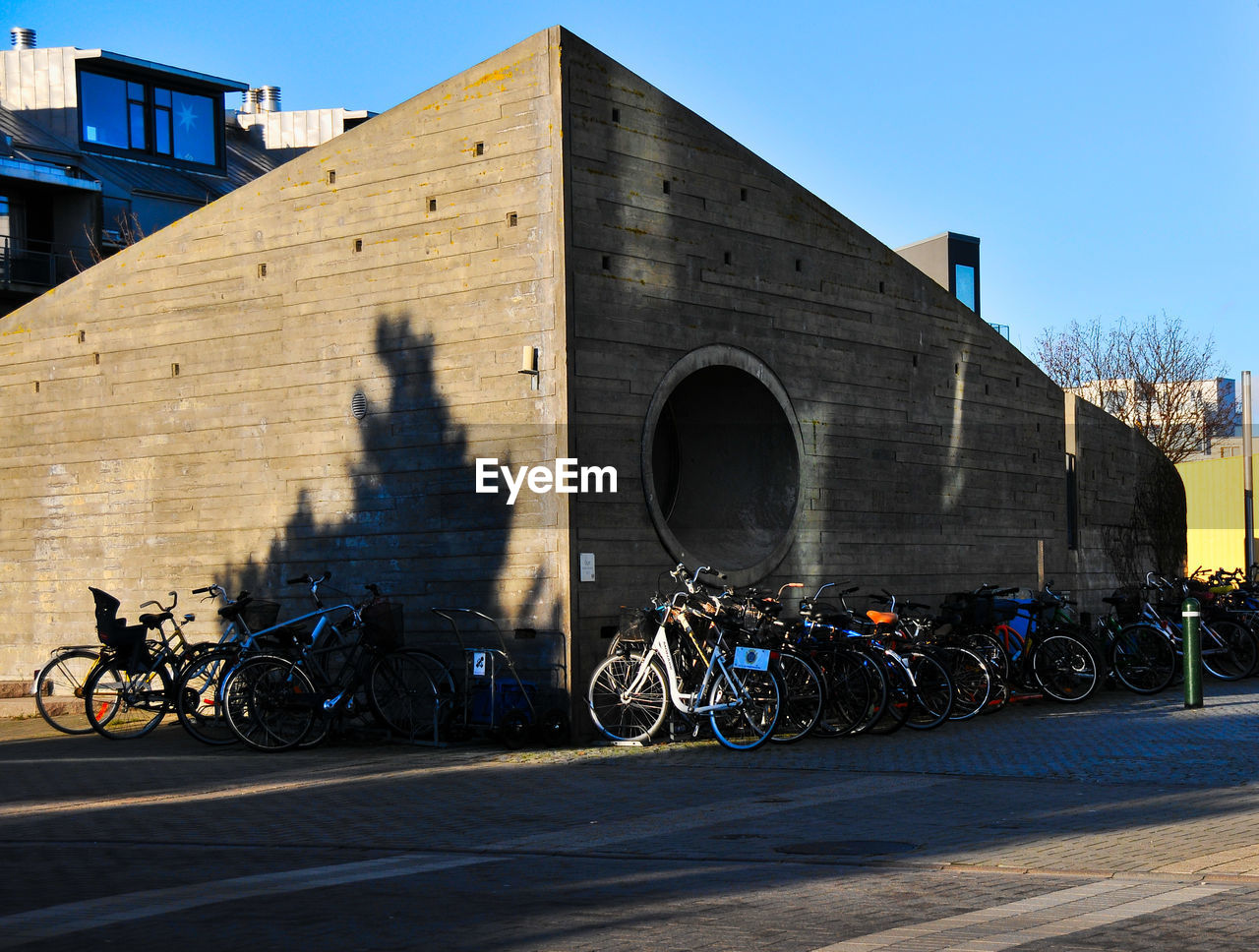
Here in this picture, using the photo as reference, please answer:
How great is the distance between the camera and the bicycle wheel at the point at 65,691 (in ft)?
43.6

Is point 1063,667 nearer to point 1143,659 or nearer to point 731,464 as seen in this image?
point 1143,659

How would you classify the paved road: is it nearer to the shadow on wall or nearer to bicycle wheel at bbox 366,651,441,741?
bicycle wheel at bbox 366,651,441,741

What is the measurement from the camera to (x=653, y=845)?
7719 mm

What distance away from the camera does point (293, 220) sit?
14852mm

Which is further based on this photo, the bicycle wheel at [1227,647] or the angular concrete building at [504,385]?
the bicycle wheel at [1227,647]

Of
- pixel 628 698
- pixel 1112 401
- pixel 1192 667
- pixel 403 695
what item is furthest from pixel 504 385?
pixel 1112 401

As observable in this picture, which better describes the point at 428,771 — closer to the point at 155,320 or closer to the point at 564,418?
the point at 564,418

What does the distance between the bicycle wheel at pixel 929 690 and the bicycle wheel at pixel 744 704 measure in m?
1.86

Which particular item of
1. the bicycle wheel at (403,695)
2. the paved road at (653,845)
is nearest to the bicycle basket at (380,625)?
the bicycle wheel at (403,695)

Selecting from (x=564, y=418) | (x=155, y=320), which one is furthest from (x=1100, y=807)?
(x=155, y=320)

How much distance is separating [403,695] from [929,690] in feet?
15.5

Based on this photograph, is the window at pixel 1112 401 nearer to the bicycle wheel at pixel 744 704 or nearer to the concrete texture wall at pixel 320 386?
the concrete texture wall at pixel 320 386

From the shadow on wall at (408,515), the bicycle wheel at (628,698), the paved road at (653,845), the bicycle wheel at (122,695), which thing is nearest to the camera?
the paved road at (653,845)

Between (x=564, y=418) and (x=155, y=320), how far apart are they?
5.66 metres
